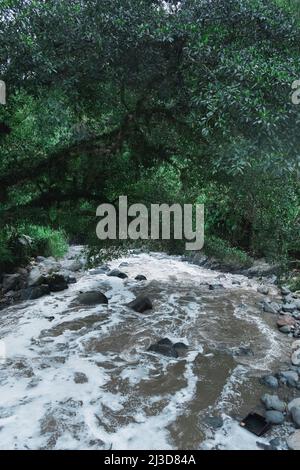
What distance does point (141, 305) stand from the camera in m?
9.34

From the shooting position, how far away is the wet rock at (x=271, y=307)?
9.73 meters

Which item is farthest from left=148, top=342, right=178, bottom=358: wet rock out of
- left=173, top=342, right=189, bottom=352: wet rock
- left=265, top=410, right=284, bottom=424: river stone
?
left=265, top=410, right=284, bottom=424: river stone

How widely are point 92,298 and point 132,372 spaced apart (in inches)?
148

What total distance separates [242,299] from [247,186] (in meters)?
4.88

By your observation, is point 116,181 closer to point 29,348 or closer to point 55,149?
point 55,149

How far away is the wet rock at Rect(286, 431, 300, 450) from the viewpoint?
181 inches

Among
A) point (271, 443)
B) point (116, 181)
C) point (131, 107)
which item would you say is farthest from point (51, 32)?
point (271, 443)

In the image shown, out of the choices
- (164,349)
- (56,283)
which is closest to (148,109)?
(164,349)

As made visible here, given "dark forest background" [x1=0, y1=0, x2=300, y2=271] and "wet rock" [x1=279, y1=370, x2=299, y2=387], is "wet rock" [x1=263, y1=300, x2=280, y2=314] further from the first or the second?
"wet rock" [x1=279, y1=370, x2=299, y2=387]

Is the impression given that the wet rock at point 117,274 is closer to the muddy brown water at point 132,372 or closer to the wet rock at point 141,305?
the muddy brown water at point 132,372

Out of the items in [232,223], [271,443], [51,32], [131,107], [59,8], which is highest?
[59,8]

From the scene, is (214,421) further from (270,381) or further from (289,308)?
(289,308)

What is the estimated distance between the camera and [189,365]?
21.6ft

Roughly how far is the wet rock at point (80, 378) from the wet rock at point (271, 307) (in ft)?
18.0
